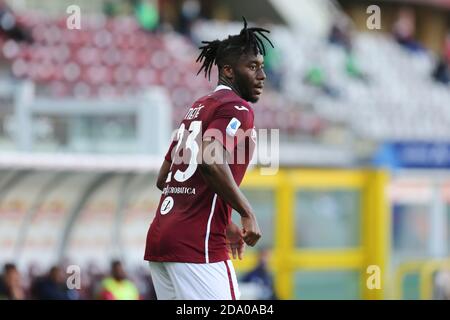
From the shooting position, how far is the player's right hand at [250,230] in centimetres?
486

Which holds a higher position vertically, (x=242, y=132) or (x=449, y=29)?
(x=449, y=29)

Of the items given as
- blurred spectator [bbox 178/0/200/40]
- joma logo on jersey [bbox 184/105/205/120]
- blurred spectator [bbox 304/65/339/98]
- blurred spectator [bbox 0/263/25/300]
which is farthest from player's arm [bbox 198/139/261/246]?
blurred spectator [bbox 304/65/339/98]

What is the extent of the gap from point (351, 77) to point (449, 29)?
430 inches

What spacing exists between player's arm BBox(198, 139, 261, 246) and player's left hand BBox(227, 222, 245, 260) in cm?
33

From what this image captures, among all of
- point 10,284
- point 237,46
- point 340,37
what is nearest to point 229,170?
point 237,46

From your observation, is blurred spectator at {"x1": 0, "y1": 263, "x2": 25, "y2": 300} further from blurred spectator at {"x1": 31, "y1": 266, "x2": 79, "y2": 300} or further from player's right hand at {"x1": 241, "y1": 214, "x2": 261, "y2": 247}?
player's right hand at {"x1": 241, "y1": 214, "x2": 261, "y2": 247}

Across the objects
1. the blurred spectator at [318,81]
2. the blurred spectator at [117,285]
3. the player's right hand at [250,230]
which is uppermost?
the blurred spectator at [318,81]

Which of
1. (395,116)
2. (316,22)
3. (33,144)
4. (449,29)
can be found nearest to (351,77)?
(395,116)

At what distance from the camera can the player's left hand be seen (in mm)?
5270

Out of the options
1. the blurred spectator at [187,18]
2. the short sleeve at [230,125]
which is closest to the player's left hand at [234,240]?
the short sleeve at [230,125]
